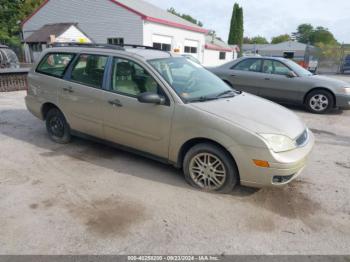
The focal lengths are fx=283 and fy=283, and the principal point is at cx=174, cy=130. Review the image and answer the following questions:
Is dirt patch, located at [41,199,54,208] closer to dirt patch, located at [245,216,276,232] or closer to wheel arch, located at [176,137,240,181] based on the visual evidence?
wheel arch, located at [176,137,240,181]

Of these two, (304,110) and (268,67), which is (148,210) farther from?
(304,110)

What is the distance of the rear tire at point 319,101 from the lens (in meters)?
7.76

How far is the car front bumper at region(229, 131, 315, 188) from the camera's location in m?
3.09

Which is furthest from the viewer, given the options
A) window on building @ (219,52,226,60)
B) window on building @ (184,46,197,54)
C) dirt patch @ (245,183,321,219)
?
window on building @ (219,52,226,60)

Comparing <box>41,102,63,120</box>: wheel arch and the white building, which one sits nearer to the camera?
<box>41,102,63,120</box>: wheel arch

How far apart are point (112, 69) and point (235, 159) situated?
2226mm

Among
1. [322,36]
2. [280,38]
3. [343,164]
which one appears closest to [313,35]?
[322,36]

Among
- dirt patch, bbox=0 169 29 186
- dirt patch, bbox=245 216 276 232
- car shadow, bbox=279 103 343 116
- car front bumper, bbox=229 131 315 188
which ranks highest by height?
car front bumper, bbox=229 131 315 188

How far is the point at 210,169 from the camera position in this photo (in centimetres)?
349

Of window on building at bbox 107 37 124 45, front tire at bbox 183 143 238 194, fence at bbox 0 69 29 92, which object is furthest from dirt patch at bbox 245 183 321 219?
window on building at bbox 107 37 124 45

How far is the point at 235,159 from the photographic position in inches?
128

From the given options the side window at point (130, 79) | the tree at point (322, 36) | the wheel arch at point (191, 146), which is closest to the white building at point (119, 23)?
the side window at point (130, 79)

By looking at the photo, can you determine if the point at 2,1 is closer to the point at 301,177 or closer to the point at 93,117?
the point at 93,117

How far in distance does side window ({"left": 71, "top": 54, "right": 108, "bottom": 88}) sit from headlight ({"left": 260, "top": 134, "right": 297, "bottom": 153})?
Answer: 2547mm
